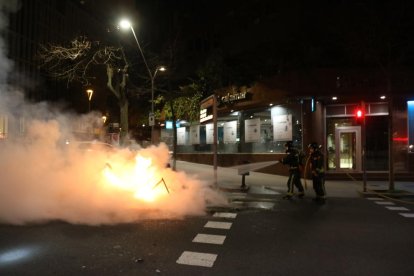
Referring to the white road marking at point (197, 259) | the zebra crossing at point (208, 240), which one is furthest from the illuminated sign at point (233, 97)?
the white road marking at point (197, 259)

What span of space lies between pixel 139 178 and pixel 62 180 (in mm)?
2591

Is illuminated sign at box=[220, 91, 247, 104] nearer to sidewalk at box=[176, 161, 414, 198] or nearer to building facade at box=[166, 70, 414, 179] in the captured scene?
building facade at box=[166, 70, 414, 179]

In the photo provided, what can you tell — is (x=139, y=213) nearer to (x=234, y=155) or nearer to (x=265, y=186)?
(x=265, y=186)

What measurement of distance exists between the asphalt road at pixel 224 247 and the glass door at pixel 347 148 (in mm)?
9870

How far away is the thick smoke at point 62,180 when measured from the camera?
9.34 meters

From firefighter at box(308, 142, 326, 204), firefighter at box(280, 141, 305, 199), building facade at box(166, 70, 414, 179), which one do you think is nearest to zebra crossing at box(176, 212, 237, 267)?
firefighter at box(280, 141, 305, 199)

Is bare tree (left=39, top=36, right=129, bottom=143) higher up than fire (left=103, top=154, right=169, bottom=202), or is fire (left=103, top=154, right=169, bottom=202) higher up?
bare tree (left=39, top=36, right=129, bottom=143)

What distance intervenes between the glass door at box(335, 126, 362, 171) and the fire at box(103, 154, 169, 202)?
34.2 feet

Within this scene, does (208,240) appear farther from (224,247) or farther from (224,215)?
(224,215)

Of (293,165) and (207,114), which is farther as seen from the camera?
(207,114)

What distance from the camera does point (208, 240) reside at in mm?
7504

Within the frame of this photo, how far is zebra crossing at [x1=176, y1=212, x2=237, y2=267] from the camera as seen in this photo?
6.17 metres

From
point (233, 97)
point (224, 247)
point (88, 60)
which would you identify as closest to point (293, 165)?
point (224, 247)

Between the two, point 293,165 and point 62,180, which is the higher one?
point 293,165
